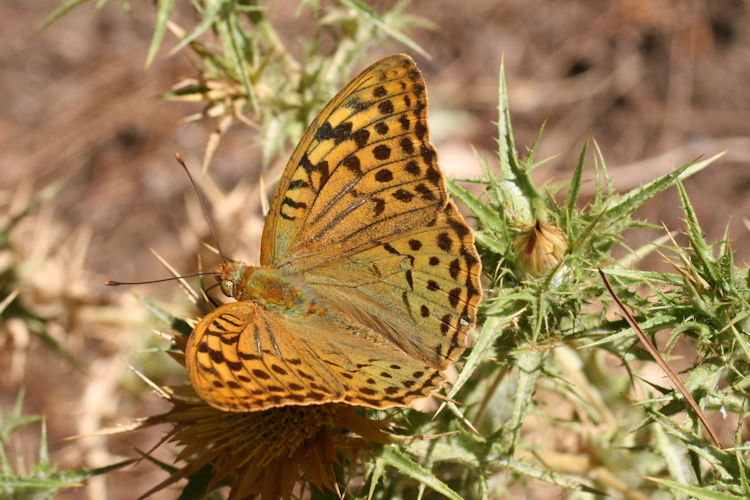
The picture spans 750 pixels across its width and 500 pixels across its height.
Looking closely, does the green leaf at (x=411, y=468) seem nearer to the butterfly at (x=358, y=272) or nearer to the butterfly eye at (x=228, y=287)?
the butterfly at (x=358, y=272)

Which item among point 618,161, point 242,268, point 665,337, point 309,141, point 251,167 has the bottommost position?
point 242,268

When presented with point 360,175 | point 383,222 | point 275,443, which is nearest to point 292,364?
point 275,443

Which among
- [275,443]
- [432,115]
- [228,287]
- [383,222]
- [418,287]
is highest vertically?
[432,115]

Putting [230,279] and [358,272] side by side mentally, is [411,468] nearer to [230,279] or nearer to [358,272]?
[358,272]

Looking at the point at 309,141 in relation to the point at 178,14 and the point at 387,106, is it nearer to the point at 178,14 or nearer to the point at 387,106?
the point at 387,106

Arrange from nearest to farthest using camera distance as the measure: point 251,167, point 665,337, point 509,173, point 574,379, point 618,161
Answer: point 509,173 < point 574,379 < point 665,337 < point 618,161 < point 251,167

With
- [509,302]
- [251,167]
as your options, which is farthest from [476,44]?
[509,302]
